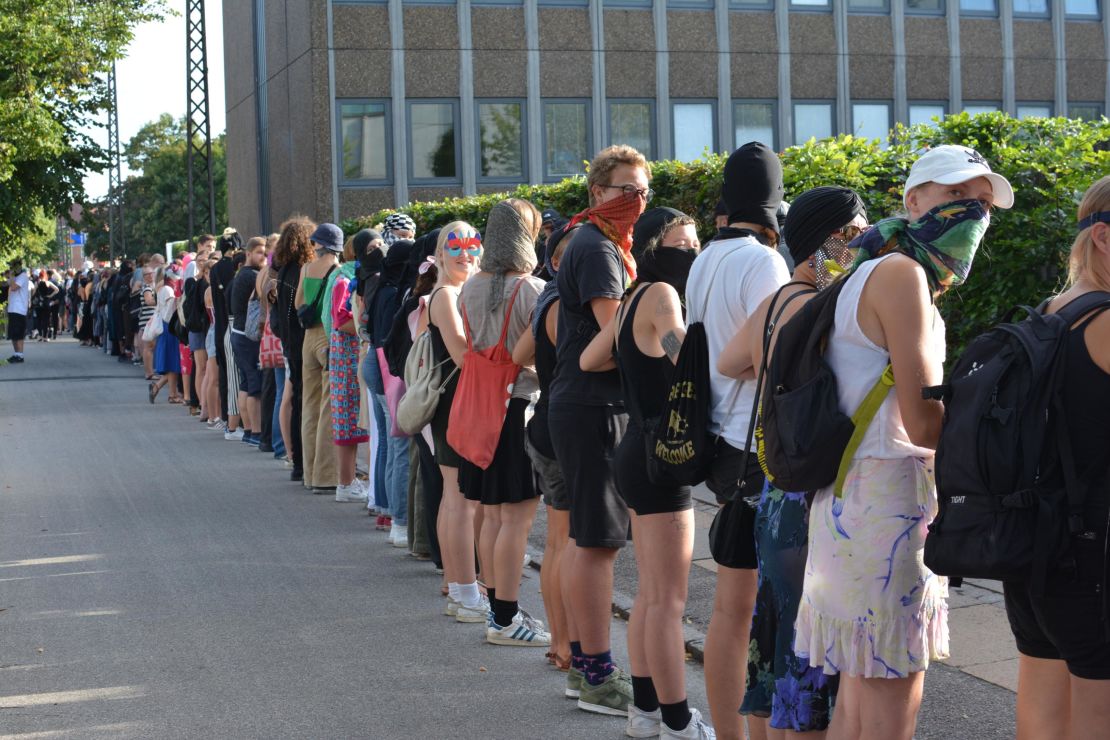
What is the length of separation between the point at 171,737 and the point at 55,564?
3.91m

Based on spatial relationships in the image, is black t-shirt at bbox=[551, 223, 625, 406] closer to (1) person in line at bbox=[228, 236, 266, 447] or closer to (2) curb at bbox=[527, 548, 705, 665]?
(2) curb at bbox=[527, 548, 705, 665]

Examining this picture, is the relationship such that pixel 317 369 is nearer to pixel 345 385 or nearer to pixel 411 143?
pixel 345 385

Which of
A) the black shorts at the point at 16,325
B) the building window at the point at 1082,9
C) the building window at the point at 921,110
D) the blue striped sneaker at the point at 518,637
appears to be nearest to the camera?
the blue striped sneaker at the point at 518,637

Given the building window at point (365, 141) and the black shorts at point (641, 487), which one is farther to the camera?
the building window at point (365, 141)

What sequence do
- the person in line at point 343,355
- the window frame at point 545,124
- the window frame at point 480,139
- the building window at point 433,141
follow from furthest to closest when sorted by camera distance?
the window frame at point 545,124 < the window frame at point 480,139 < the building window at point 433,141 < the person in line at point 343,355

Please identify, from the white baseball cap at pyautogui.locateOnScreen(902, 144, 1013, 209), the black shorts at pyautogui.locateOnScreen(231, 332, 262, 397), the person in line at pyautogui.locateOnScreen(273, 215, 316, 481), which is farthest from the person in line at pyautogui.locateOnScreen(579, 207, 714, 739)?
the black shorts at pyautogui.locateOnScreen(231, 332, 262, 397)

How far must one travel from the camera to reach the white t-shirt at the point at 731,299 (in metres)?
4.52

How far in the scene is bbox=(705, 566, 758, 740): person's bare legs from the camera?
4.54 metres

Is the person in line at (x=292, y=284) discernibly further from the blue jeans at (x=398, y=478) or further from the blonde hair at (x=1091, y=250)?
the blonde hair at (x=1091, y=250)

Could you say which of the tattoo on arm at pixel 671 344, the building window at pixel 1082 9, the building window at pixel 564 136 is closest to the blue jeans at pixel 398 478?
the tattoo on arm at pixel 671 344

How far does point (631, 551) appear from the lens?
8875 millimetres

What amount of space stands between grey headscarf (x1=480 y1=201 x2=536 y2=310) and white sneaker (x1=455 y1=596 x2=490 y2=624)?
1.76m

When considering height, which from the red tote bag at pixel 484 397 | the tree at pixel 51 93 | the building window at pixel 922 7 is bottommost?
the red tote bag at pixel 484 397

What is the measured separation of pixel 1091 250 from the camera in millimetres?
3502
